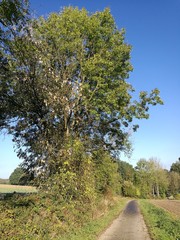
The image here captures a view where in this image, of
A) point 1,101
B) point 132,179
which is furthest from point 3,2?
point 132,179

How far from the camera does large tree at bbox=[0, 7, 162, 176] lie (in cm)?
1489

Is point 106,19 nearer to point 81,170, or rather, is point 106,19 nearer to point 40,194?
point 81,170

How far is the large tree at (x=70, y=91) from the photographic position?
14.9 m


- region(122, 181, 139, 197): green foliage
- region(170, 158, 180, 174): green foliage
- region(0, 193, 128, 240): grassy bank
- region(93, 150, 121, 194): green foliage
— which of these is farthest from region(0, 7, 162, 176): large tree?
region(170, 158, 180, 174): green foliage

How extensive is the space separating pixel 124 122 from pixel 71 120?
513 cm

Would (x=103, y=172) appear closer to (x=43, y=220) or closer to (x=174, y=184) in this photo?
(x=43, y=220)

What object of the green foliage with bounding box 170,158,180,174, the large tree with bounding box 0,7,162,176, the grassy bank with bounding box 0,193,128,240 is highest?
the green foliage with bounding box 170,158,180,174

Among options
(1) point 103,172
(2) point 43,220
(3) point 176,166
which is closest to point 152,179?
(3) point 176,166

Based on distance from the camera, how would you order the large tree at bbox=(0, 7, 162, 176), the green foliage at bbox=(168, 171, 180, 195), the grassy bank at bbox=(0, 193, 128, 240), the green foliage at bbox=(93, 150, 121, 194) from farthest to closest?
the green foliage at bbox=(168, 171, 180, 195), the green foliage at bbox=(93, 150, 121, 194), the large tree at bbox=(0, 7, 162, 176), the grassy bank at bbox=(0, 193, 128, 240)

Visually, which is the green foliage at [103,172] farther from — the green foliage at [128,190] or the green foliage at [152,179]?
the green foliage at [152,179]

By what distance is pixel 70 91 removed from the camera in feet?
54.3

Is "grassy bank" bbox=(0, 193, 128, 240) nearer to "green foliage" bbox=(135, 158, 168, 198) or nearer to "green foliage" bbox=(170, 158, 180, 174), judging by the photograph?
"green foliage" bbox=(135, 158, 168, 198)

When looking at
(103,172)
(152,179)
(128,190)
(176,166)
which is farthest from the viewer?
(176,166)

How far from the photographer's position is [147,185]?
94.4 metres
